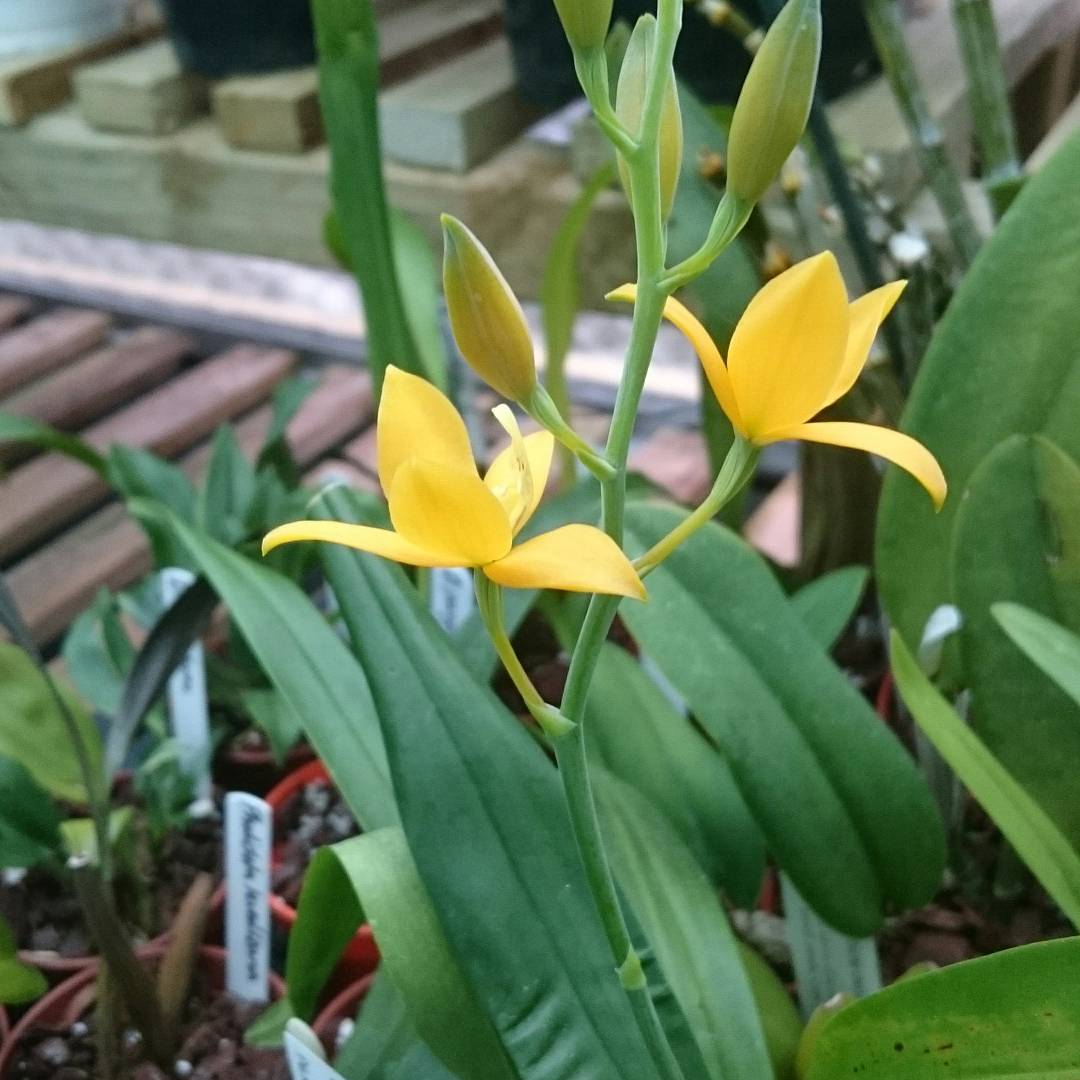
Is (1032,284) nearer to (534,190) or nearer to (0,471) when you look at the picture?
(534,190)

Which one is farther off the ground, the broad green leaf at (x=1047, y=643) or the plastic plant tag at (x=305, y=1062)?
the broad green leaf at (x=1047, y=643)

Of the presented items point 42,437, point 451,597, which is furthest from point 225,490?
point 451,597

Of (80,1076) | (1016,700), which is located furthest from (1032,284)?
(80,1076)

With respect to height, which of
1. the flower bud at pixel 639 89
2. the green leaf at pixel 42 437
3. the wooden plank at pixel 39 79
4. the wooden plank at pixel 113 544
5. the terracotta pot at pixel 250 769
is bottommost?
the terracotta pot at pixel 250 769

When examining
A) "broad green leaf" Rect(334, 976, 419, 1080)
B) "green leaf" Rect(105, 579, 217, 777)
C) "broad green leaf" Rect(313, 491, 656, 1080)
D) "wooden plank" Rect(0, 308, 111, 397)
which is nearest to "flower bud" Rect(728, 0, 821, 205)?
"broad green leaf" Rect(313, 491, 656, 1080)

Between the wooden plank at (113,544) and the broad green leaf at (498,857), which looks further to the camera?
the wooden plank at (113,544)

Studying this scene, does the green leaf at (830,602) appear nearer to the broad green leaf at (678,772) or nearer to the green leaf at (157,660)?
the broad green leaf at (678,772)

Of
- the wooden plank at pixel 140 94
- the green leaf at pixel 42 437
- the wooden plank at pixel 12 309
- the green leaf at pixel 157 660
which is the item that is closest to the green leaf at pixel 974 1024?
the green leaf at pixel 157 660

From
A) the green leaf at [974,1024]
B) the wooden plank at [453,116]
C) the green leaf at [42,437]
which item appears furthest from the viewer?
the wooden plank at [453,116]
